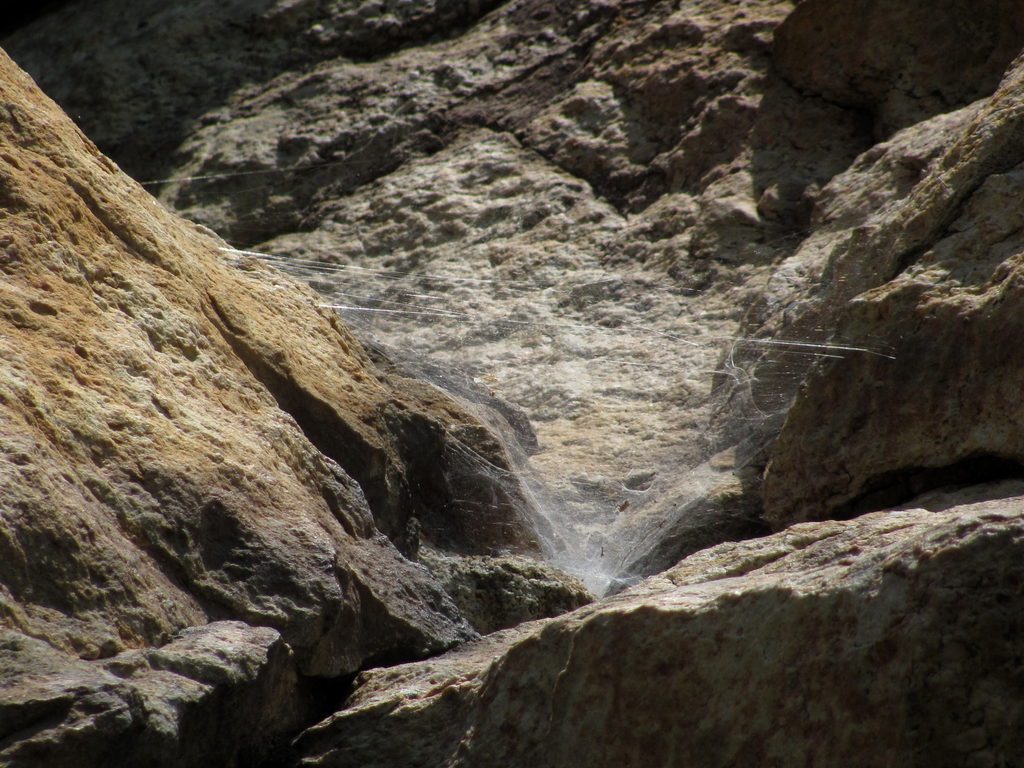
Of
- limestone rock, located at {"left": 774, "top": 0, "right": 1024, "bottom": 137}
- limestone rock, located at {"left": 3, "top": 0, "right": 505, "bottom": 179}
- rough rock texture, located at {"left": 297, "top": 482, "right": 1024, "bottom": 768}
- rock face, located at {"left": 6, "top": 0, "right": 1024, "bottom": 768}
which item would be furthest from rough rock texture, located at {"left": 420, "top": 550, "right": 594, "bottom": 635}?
limestone rock, located at {"left": 3, "top": 0, "right": 505, "bottom": 179}

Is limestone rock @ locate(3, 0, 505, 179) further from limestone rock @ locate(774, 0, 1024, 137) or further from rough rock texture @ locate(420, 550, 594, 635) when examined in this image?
rough rock texture @ locate(420, 550, 594, 635)

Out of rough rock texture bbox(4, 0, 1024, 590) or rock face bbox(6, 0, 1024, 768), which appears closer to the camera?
rock face bbox(6, 0, 1024, 768)

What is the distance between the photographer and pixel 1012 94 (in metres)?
→ 2.82

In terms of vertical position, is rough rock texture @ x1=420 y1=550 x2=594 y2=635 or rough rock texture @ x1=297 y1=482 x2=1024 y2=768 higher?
rough rock texture @ x1=420 y1=550 x2=594 y2=635

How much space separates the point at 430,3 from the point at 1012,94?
12.7 feet

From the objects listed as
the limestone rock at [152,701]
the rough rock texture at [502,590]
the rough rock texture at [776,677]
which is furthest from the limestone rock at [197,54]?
the rough rock texture at [776,677]

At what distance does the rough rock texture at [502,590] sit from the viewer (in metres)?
2.43

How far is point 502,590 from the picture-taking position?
2.46 meters

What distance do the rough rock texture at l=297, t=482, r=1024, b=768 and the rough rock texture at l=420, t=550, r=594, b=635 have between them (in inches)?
22.7

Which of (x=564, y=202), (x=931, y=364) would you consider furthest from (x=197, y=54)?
(x=931, y=364)

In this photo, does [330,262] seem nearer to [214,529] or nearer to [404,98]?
[404,98]

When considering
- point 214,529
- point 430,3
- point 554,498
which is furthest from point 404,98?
point 214,529

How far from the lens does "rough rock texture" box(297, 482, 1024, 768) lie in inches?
52.1

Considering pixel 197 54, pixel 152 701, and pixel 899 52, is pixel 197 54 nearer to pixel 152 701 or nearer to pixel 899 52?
pixel 899 52
